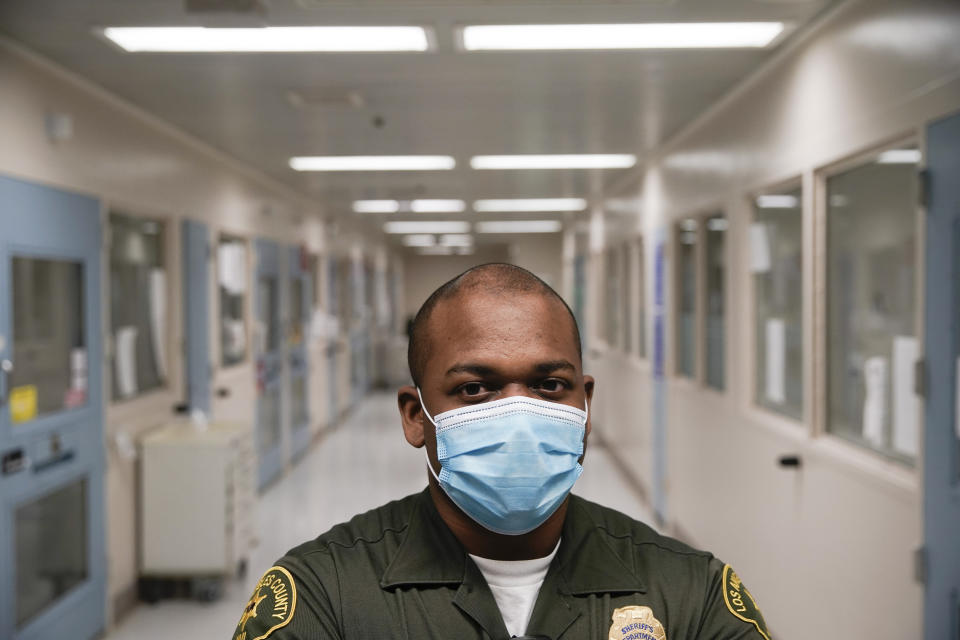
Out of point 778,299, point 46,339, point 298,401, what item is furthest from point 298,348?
point 778,299

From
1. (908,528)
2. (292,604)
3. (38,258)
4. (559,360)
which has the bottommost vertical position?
(908,528)

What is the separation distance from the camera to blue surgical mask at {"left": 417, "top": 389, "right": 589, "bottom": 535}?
1.16m

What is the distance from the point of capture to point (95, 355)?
364 cm

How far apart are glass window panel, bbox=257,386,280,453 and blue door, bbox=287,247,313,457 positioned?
0.39 metres

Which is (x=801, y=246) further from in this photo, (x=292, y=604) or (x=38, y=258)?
(x=38, y=258)

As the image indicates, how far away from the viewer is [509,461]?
3.81 feet

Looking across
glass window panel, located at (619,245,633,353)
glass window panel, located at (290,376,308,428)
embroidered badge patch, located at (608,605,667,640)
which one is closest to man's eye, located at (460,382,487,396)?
embroidered badge patch, located at (608,605,667,640)

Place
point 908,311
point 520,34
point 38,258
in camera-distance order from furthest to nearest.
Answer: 1. point 38,258
2. point 520,34
3. point 908,311

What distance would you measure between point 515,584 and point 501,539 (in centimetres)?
7

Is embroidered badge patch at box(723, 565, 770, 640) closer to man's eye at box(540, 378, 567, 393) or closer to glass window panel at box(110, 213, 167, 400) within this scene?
man's eye at box(540, 378, 567, 393)

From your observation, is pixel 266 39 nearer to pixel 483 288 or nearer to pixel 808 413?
pixel 483 288

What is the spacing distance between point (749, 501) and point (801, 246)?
127 centimetres

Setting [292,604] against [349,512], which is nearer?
[292,604]

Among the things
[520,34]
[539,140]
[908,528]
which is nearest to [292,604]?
[908,528]
